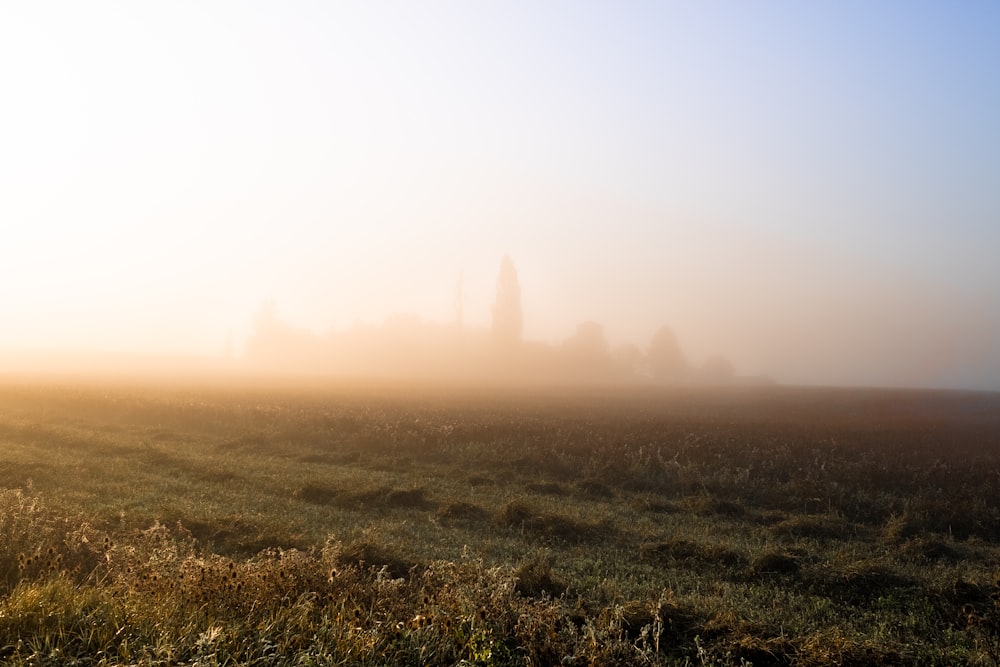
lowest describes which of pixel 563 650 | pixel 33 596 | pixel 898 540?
pixel 898 540

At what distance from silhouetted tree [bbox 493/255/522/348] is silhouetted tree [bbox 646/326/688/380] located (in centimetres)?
4115

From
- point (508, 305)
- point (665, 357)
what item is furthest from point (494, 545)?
point (665, 357)

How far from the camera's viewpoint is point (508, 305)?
11738 cm

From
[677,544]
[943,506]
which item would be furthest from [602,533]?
[943,506]

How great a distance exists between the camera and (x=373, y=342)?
14512 centimetres

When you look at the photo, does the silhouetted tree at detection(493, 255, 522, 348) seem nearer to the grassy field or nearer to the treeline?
the treeline

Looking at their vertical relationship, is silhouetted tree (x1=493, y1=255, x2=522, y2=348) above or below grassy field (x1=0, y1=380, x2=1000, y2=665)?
above

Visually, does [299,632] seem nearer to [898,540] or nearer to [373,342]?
[898,540]

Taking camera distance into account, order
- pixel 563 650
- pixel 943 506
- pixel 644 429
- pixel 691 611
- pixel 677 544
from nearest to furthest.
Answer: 1. pixel 563 650
2. pixel 691 611
3. pixel 677 544
4. pixel 943 506
5. pixel 644 429

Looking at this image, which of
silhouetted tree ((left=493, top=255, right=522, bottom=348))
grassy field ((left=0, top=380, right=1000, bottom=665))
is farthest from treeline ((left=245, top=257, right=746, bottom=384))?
grassy field ((left=0, top=380, right=1000, bottom=665))

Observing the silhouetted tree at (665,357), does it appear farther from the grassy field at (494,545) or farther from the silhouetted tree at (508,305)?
the grassy field at (494,545)

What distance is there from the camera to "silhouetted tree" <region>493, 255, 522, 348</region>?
11669cm

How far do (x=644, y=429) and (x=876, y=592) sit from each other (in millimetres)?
17729

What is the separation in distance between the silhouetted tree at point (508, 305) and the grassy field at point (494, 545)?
89.9 m
